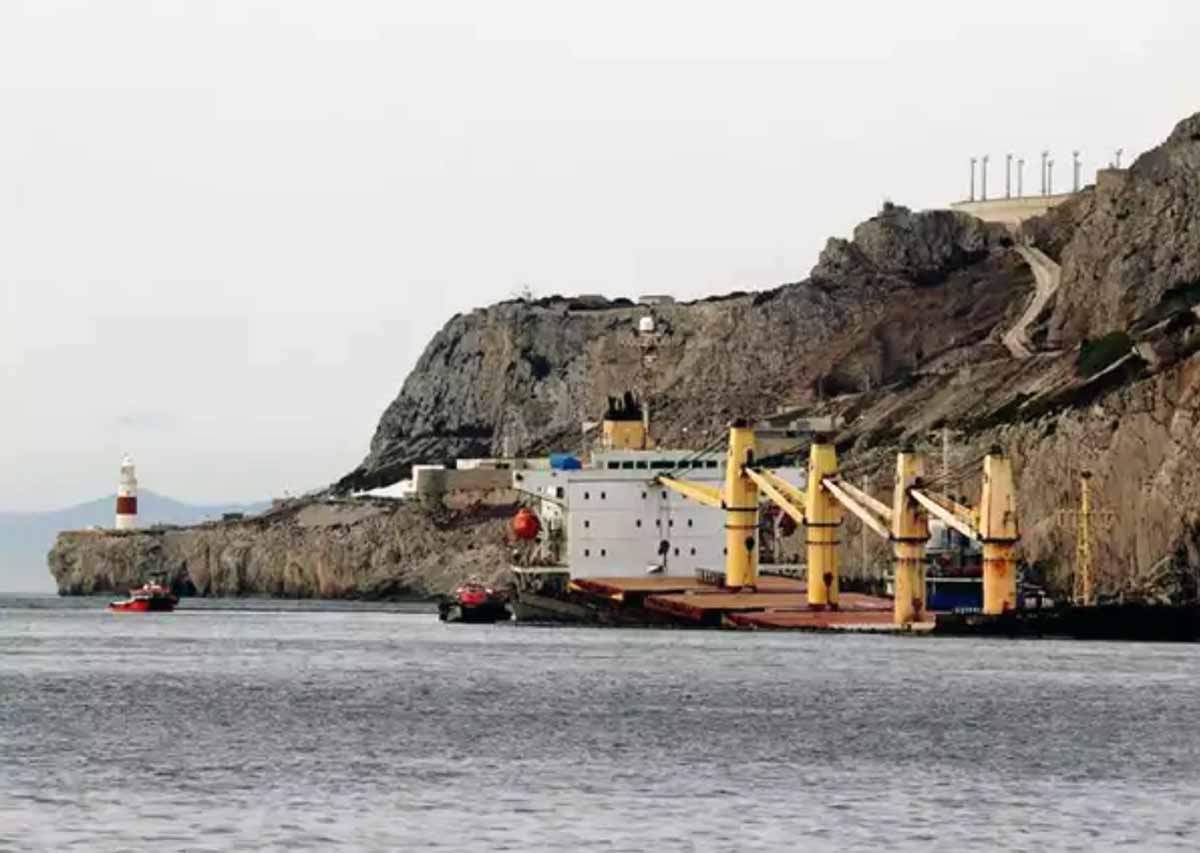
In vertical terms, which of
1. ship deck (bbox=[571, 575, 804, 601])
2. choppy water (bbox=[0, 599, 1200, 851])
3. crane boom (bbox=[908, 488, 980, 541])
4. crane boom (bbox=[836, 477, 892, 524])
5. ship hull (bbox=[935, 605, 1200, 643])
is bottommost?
choppy water (bbox=[0, 599, 1200, 851])

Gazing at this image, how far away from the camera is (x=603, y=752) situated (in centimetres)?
6525

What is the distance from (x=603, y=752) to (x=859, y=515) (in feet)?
252

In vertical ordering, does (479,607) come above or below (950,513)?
below

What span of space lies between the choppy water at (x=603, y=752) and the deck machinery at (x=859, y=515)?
1079cm

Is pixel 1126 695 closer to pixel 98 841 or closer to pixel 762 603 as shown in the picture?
pixel 98 841

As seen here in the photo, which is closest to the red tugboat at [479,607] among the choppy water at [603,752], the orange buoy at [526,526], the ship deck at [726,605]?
the orange buoy at [526,526]

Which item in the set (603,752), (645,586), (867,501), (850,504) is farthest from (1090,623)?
(603,752)

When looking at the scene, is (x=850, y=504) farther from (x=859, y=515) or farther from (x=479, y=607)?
(x=479, y=607)

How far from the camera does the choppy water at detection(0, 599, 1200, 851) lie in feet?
166

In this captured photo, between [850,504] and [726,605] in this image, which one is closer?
[850,504]

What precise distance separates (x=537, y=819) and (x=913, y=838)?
6434 millimetres

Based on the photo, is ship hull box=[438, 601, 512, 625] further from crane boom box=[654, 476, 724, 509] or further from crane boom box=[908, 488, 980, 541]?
crane boom box=[908, 488, 980, 541]

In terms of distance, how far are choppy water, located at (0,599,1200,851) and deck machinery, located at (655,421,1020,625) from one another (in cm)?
1079

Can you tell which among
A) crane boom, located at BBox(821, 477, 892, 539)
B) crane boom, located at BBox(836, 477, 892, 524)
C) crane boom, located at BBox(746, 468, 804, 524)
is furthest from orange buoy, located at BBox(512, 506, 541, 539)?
crane boom, located at BBox(821, 477, 892, 539)
